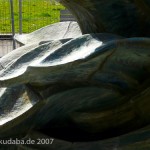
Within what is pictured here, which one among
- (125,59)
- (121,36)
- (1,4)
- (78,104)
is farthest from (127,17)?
(1,4)

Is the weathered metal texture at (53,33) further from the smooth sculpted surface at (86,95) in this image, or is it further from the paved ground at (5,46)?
the paved ground at (5,46)

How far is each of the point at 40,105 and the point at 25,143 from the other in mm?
175

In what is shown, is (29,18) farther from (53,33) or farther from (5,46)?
(53,33)

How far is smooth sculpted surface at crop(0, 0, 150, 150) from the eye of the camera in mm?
2029

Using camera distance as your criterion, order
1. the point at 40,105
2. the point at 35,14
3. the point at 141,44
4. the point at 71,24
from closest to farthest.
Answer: the point at 141,44 → the point at 40,105 → the point at 71,24 → the point at 35,14

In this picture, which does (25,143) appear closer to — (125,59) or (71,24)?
(125,59)

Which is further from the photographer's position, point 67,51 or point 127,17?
point 127,17

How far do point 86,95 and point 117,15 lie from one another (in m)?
0.38

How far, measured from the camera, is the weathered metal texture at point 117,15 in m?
2.20

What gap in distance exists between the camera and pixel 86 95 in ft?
7.07

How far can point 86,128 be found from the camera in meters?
2.25

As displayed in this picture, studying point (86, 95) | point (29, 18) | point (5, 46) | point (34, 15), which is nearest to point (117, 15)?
point (86, 95)

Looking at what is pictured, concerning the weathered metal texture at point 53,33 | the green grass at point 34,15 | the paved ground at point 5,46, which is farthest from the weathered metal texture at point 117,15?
the green grass at point 34,15

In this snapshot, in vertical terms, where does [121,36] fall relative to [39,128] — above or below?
above
